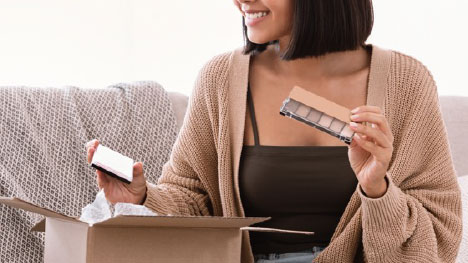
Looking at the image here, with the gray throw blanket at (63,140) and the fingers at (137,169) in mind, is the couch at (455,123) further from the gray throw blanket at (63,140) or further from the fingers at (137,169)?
the fingers at (137,169)

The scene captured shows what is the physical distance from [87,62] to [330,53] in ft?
4.28

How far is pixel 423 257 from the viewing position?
Answer: 1.35 m

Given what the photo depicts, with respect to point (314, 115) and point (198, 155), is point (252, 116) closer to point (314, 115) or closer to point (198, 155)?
point (198, 155)

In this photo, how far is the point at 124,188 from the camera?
132cm

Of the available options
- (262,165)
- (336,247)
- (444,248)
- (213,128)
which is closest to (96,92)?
(213,128)

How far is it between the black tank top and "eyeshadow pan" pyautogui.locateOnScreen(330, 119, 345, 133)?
0.32 metres

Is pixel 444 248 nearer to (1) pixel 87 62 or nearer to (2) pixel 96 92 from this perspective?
(2) pixel 96 92

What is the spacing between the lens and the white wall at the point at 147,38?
245cm

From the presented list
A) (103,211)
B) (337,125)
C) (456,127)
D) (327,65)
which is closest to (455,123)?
(456,127)

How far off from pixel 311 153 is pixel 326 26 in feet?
0.88

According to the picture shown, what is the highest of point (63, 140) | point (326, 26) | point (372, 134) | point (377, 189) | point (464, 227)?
point (326, 26)

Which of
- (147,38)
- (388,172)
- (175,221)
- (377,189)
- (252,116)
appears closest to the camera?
(175,221)

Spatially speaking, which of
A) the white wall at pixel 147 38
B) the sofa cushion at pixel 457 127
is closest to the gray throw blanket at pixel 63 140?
the white wall at pixel 147 38

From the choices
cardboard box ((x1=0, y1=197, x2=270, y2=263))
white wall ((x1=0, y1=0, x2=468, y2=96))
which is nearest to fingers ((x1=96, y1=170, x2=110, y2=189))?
cardboard box ((x1=0, y1=197, x2=270, y2=263))
